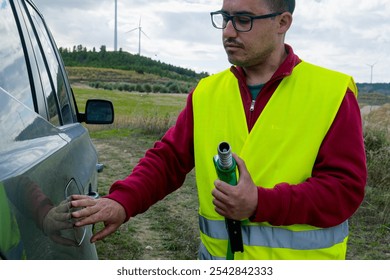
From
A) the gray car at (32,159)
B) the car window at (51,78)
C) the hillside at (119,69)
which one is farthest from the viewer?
the hillside at (119,69)

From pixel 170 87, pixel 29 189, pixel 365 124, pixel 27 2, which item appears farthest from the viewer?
pixel 170 87

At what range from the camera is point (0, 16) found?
1.87 m

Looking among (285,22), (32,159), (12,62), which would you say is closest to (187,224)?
(285,22)

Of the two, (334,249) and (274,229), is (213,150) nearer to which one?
(274,229)

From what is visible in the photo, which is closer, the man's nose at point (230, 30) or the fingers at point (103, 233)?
the fingers at point (103, 233)

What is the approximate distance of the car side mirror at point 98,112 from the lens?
3.77m

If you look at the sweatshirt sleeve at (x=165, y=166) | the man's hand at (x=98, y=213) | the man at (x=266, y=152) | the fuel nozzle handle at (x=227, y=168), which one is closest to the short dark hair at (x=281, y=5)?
the man at (x=266, y=152)

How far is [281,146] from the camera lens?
6.88ft

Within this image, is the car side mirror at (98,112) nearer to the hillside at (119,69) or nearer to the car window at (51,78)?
the car window at (51,78)

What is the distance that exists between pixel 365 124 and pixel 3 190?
844cm

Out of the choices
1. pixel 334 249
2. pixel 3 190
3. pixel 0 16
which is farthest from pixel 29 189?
pixel 334 249

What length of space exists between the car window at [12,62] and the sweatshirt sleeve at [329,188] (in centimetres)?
87

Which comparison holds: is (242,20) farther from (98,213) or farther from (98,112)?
(98,112)

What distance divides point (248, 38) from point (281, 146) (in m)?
0.49
